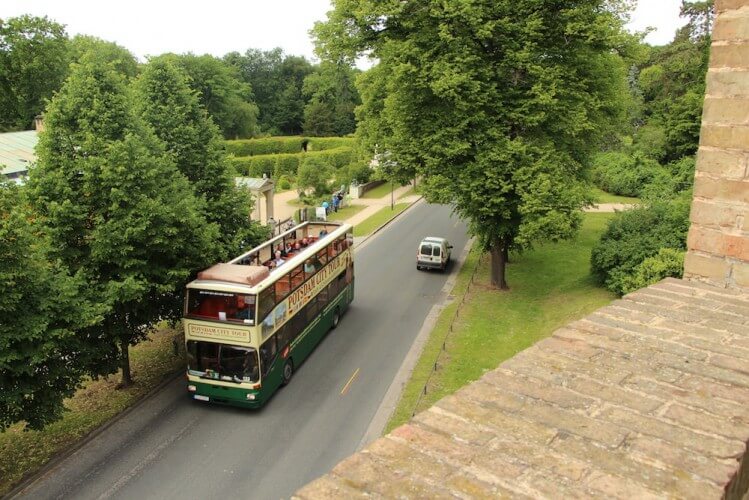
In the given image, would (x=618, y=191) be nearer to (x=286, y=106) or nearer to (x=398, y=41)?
(x=398, y=41)

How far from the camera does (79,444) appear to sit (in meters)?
16.0

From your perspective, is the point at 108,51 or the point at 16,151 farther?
the point at 108,51

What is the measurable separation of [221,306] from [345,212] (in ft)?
113

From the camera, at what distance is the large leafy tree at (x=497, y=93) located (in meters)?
22.2

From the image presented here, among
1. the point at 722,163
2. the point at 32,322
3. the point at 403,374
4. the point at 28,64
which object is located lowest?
the point at 403,374

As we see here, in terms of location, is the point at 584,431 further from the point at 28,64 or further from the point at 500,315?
the point at 28,64

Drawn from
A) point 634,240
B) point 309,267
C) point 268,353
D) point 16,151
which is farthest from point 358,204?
point 268,353

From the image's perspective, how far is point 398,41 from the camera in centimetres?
2406

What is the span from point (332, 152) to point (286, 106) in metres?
29.8

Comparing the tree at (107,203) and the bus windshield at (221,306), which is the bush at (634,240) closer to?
the bus windshield at (221,306)

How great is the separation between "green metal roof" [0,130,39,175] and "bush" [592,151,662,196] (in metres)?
40.9

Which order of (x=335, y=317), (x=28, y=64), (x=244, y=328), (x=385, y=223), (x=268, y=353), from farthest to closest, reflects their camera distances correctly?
(x=28, y=64), (x=385, y=223), (x=335, y=317), (x=268, y=353), (x=244, y=328)

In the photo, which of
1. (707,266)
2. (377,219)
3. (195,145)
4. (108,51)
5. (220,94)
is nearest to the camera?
(707,266)

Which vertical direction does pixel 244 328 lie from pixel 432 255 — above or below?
above
